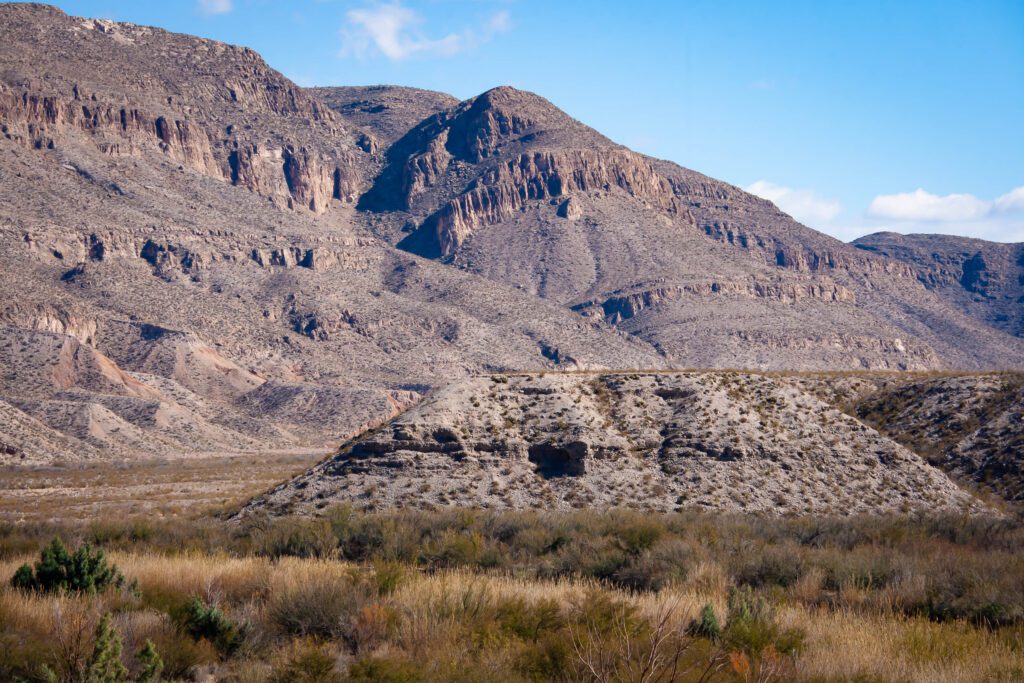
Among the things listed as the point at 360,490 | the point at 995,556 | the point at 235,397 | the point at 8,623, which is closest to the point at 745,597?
the point at 995,556

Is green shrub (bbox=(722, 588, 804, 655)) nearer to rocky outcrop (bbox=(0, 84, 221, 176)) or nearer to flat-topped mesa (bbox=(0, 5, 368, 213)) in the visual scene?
rocky outcrop (bbox=(0, 84, 221, 176))

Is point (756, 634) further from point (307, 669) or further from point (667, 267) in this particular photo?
point (667, 267)

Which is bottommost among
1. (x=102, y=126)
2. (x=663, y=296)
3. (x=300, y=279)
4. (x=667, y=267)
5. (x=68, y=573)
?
(x=68, y=573)

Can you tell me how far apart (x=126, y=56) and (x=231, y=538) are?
17879 centimetres

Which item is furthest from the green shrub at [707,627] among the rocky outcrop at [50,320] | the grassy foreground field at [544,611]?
the rocky outcrop at [50,320]

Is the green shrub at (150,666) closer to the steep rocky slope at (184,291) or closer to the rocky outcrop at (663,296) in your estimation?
the steep rocky slope at (184,291)

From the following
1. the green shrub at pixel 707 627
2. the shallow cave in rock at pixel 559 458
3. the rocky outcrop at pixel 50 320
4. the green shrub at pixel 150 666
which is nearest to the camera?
the green shrub at pixel 150 666

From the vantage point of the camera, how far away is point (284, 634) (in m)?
9.81

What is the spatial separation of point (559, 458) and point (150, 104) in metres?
154

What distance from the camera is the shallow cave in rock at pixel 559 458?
29469 millimetres

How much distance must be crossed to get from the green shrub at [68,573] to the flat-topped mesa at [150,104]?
444ft

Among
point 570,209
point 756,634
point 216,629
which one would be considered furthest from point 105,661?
point 570,209

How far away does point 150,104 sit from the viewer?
523ft

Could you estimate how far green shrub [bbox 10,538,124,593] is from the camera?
11.0 meters
